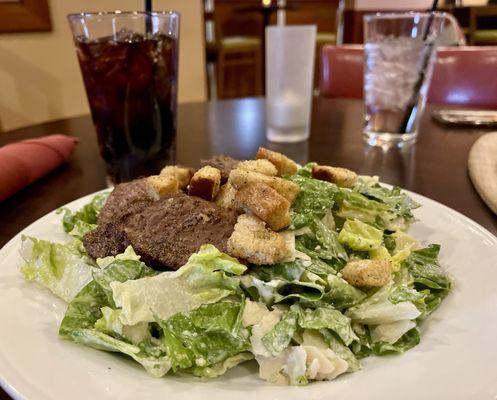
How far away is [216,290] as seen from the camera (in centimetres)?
88

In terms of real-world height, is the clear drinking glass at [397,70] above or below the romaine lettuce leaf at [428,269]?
above

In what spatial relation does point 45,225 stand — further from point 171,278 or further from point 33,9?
point 33,9

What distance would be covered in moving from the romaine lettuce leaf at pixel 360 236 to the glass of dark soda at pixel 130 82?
843 millimetres

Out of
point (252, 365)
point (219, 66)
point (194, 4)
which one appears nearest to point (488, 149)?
point (252, 365)

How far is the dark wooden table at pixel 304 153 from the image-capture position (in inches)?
61.1

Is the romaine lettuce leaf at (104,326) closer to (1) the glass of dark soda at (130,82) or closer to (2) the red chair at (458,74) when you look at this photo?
(1) the glass of dark soda at (130,82)

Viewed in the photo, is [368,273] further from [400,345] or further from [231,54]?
[231,54]

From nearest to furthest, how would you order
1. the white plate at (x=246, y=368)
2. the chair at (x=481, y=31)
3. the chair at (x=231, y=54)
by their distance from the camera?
the white plate at (x=246, y=368)
the chair at (x=231, y=54)
the chair at (x=481, y=31)

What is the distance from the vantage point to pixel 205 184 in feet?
3.79

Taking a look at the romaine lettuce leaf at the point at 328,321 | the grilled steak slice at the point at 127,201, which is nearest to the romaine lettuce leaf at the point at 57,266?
the grilled steak slice at the point at 127,201

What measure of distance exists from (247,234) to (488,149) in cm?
134

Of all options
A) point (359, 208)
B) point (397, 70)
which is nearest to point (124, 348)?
point (359, 208)

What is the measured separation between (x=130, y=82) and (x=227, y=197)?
0.64 metres

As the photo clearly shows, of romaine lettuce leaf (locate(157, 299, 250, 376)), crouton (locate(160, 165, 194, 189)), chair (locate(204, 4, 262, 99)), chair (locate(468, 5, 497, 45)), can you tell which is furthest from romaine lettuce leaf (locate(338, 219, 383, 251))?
chair (locate(468, 5, 497, 45))
